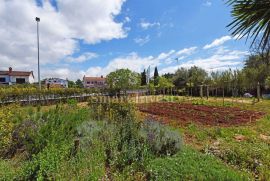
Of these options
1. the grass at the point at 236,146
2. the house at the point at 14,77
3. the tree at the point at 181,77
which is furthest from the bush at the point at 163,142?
the house at the point at 14,77

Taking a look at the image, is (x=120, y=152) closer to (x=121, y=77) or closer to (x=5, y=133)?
(x=5, y=133)

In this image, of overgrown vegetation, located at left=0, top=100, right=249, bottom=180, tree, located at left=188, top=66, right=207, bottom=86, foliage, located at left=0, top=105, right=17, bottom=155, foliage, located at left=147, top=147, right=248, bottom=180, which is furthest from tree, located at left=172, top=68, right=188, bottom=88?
foliage, located at left=147, top=147, right=248, bottom=180

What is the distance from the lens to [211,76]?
1679 inches

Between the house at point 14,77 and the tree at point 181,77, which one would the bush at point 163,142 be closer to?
the tree at point 181,77

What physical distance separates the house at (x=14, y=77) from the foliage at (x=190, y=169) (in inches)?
2209

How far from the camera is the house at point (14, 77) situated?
55531mm

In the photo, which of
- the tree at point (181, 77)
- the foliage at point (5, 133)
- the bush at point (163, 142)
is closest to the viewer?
the bush at point (163, 142)

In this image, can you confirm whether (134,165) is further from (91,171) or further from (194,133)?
(194,133)

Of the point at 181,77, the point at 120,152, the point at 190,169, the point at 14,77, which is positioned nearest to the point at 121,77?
the point at 181,77

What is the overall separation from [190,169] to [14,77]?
58970 millimetres

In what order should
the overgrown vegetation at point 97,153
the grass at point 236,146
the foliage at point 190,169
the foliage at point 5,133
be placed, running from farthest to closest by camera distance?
the foliage at point 5,133, the grass at point 236,146, the overgrown vegetation at point 97,153, the foliage at point 190,169

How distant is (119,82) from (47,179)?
43836 mm

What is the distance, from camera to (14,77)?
2237 inches

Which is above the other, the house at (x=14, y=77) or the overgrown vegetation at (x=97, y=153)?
the house at (x=14, y=77)
